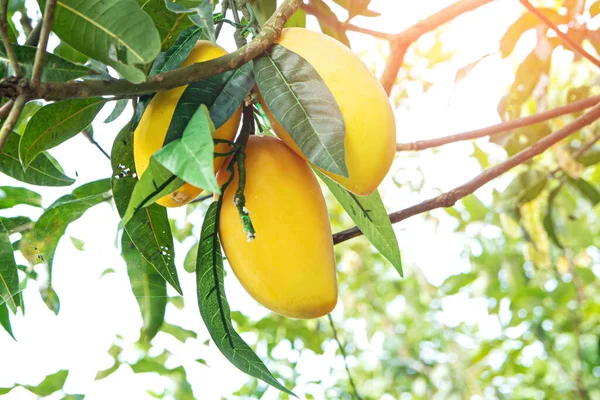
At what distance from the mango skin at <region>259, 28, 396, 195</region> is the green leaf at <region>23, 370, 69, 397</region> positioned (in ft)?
3.01

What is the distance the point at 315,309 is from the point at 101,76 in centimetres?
26

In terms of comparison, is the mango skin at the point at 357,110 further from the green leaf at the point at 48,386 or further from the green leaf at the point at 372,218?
the green leaf at the point at 48,386

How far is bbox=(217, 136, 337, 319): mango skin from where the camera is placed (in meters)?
0.49

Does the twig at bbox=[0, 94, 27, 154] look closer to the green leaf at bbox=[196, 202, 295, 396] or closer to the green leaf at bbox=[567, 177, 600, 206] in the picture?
the green leaf at bbox=[196, 202, 295, 396]

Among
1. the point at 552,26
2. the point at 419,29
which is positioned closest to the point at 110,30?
the point at 419,29

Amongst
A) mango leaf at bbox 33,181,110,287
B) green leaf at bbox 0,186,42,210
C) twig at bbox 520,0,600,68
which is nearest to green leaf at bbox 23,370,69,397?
green leaf at bbox 0,186,42,210

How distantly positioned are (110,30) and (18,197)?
1.93 feet

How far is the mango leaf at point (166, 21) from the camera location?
1.80 ft

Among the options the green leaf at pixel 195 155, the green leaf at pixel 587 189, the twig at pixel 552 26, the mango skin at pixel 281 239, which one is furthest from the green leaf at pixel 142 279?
the green leaf at pixel 587 189

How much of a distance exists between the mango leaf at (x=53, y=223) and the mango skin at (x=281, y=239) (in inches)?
8.8

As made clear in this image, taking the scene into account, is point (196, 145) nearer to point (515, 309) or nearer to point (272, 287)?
point (272, 287)

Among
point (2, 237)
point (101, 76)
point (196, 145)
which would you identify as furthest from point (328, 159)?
point (2, 237)

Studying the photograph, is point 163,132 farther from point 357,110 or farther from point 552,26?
point 552,26

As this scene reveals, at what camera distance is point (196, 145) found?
0.36 meters
